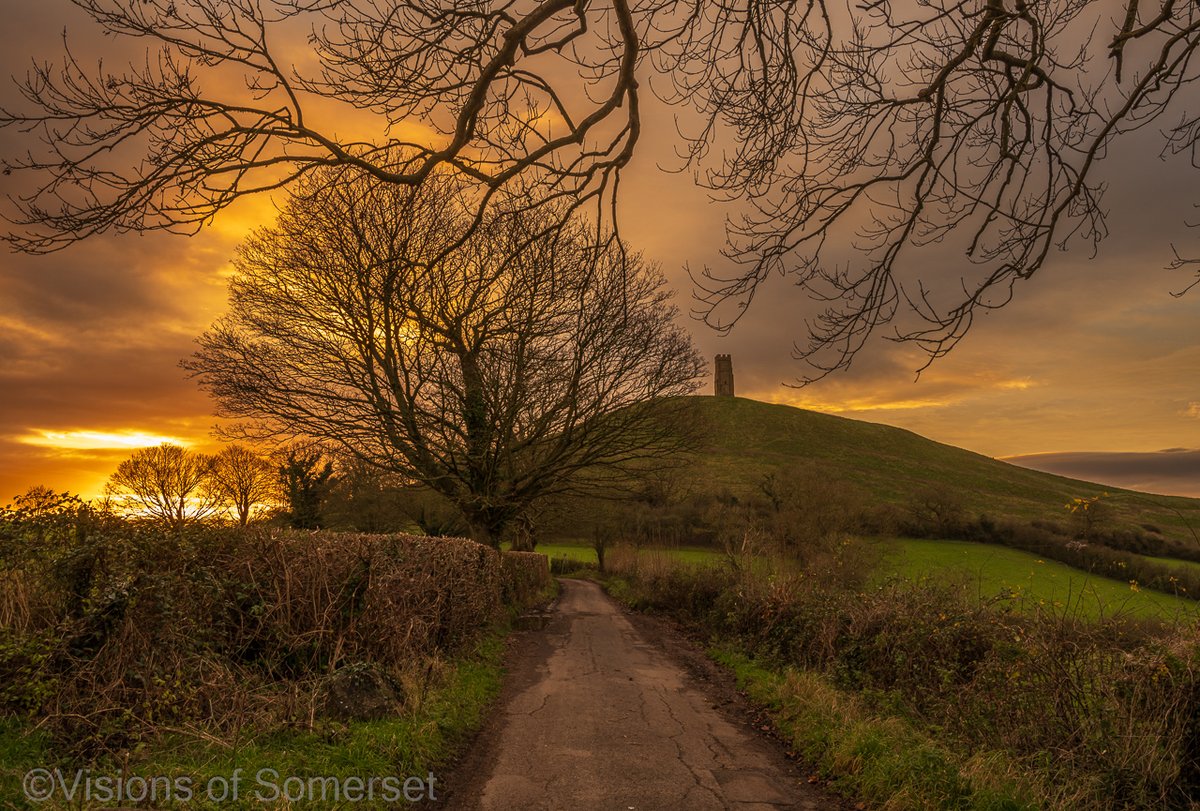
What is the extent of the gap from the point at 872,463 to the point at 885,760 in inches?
3059

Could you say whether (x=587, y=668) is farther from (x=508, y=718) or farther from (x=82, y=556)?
(x=82, y=556)

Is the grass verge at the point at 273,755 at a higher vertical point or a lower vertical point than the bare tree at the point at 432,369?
lower

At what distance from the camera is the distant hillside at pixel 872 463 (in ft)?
217

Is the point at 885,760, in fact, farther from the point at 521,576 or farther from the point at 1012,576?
the point at 1012,576

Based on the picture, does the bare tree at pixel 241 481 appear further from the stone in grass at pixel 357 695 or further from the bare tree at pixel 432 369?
the stone in grass at pixel 357 695

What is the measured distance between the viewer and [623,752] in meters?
7.24

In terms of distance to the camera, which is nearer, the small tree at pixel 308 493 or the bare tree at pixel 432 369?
the bare tree at pixel 432 369

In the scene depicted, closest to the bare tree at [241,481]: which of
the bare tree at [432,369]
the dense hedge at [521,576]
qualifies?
the dense hedge at [521,576]

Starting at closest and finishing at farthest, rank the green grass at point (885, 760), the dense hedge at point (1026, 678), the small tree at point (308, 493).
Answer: the green grass at point (885, 760) → the dense hedge at point (1026, 678) → the small tree at point (308, 493)

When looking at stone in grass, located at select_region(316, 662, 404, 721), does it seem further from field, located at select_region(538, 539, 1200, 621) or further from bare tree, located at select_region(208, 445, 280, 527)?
bare tree, located at select_region(208, 445, 280, 527)

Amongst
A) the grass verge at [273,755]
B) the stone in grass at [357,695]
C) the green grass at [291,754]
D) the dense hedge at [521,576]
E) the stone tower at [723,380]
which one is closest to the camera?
the grass verge at [273,755]

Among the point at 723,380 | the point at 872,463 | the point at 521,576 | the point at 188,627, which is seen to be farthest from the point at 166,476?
the point at 723,380

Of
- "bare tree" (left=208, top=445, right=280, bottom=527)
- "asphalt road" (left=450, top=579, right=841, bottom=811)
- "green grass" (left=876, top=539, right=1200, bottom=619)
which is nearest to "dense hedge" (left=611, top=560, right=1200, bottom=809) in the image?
"green grass" (left=876, top=539, right=1200, bottom=619)

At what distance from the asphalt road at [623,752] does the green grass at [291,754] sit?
1.70 ft
